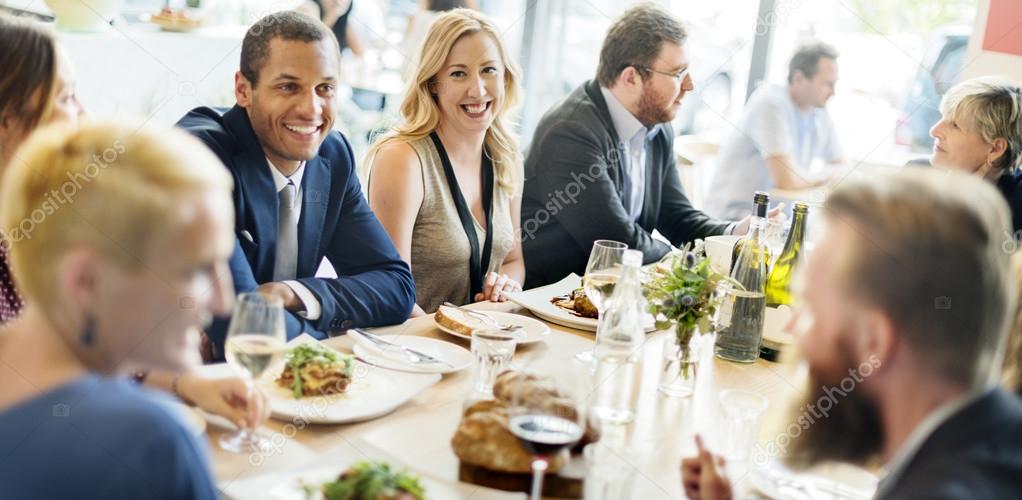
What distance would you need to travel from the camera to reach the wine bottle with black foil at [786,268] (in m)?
2.23

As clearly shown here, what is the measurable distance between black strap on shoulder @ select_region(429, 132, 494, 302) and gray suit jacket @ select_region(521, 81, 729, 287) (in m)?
0.34

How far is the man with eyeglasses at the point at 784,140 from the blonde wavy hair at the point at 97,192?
3.93m

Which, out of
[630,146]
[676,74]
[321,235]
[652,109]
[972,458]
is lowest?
[321,235]

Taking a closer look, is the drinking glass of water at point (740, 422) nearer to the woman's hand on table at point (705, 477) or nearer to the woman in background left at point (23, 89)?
the woman's hand on table at point (705, 477)

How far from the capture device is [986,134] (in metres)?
3.24

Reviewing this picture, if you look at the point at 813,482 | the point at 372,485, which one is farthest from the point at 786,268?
the point at 372,485

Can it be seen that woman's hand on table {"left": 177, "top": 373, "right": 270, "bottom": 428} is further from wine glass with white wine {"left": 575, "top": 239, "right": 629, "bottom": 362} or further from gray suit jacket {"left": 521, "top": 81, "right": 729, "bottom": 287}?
gray suit jacket {"left": 521, "top": 81, "right": 729, "bottom": 287}

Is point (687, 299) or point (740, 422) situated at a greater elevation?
point (687, 299)

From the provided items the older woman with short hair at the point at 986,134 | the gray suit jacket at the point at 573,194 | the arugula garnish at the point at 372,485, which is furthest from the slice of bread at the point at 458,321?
the older woman with short hair at the point at 986,134

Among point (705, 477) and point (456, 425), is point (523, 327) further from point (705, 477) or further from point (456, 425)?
point (705, 477)

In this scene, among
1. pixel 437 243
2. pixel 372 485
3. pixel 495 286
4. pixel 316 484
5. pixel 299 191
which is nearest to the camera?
pixel 372 485

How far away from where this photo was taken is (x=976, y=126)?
3.24m

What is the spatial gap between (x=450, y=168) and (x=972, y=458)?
6.45 feet

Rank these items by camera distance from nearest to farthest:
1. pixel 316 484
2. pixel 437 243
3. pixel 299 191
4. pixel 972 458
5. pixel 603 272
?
pixel 972 458
pixel 316 484
pixel 603 272
pixel 299 191
pixel 437 243
